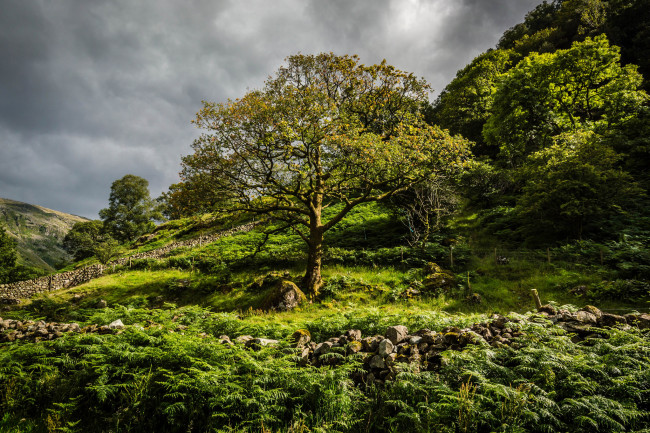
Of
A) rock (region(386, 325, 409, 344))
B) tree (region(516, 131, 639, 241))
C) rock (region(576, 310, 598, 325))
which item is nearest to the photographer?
rock (region(576, 310, 598, 325))

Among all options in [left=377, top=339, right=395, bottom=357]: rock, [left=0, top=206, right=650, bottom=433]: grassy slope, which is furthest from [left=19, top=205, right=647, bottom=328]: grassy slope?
[left=0, top=206, right=650, bottom=433]: grassy slope

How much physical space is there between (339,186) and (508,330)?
34.6 ft

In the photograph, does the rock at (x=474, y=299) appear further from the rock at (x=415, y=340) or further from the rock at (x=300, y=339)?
the rock at (x=300, y=339)

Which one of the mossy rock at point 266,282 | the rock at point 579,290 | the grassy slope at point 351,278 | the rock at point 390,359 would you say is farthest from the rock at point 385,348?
the mossy rock at point 266,282

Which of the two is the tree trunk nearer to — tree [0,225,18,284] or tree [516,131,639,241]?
tree [516,131,639,241]

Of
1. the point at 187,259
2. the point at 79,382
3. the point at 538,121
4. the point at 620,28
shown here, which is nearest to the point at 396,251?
the point at 79,382

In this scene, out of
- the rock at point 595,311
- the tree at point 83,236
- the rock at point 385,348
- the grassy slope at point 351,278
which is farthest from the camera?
the tree at point 83,236

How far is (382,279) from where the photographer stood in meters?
15.5

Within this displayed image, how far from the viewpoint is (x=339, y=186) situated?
1509cm

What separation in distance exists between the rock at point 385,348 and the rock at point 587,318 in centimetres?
451

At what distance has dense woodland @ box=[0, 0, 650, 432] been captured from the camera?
4207mm

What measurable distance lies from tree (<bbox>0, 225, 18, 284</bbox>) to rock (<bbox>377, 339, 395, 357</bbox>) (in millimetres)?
51617

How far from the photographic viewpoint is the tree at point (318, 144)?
13.5 metres

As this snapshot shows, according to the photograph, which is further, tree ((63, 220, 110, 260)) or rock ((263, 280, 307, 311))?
tree ((63, 220, 110, 260))
